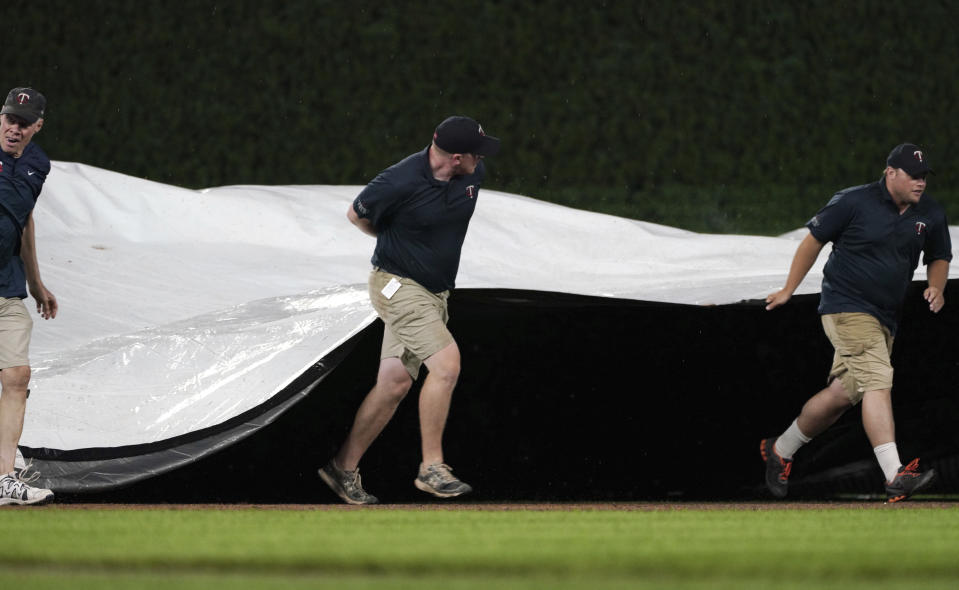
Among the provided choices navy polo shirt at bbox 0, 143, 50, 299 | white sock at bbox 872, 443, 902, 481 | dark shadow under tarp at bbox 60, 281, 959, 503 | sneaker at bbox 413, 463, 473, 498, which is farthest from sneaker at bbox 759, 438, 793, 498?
navy polo shirt at bbox 0, 143, 50, 299

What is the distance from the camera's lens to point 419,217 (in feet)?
14.5

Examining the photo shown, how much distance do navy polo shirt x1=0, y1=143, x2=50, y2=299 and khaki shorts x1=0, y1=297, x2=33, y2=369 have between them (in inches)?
1.4

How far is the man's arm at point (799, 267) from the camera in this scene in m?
4.61

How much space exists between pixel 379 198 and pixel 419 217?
0.48ft

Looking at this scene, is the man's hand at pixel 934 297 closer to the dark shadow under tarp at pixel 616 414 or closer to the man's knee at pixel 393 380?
the dark shadow under tarp at pixel 616 414

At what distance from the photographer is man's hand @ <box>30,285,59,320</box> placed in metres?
4.38

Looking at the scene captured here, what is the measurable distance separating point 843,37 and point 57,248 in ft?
19.2

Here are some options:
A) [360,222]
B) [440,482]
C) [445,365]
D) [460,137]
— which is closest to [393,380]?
[445,365]

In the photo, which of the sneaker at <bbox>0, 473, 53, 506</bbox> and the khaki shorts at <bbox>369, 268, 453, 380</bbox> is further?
the khaki shorts at <bbox>369, 268, 453, 380</bbox>

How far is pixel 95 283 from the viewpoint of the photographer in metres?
5.50

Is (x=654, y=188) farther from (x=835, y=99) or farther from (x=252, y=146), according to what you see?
(x=252, y=146)

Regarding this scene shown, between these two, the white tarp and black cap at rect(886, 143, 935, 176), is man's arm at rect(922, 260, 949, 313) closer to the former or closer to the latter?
black cap at rect(886, 143, 935, 176)

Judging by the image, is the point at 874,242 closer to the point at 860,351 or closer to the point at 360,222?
the point at 860,351

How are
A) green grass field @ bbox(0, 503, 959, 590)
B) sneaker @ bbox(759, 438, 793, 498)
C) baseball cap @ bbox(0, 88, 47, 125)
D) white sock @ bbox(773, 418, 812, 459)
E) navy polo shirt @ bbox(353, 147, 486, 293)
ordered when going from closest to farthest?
1. green grass field @ bbox(0, 503, 959, 590)
2. baseball cap @ bbox(0, 88, 47, 125)
3. navy polo shirt @ bbox(353, 147, 486, 293)
4. white sock @ bbox(773, 418, 812, 459)
5. sneaker @ bbox(759, 438, 793, 498)
